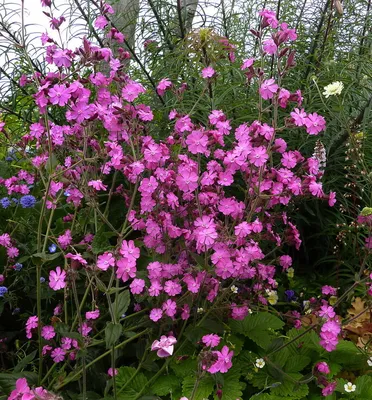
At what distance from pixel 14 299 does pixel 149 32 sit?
5.20 feet

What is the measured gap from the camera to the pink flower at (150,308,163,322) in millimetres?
1688

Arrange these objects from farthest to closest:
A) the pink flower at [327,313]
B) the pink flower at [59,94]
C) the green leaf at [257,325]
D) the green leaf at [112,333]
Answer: the green leaf at [257,325]
the pink flower at [327,313]
the pink flower at [59,94]
the green leaf at [112,333]

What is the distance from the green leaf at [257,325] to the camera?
196 centimetres

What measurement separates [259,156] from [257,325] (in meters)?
0.71

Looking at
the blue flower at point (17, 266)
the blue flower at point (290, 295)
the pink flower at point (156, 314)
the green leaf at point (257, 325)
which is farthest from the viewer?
the blue flower at point (290, 295)

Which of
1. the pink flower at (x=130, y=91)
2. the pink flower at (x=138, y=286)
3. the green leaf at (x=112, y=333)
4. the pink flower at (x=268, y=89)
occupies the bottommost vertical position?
the green leaf at (x=112, y=333)

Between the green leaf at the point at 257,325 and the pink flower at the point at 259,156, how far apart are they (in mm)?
677

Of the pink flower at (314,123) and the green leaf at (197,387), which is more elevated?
the pink flower at (314,123)

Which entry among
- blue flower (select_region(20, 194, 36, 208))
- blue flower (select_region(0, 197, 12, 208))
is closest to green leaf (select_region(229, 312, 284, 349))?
blue flower (select_region(20, 194, 36, 208))

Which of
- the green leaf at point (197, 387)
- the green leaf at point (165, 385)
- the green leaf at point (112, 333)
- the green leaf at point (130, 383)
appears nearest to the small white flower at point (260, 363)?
the green leaf at point (197, 387)

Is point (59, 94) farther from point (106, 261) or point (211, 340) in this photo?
point (211, 340)

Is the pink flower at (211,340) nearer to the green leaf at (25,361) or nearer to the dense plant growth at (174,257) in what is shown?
the dense plant growth at (174,257)

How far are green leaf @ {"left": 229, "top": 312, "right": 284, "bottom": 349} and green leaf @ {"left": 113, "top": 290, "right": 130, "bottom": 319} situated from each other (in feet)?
1.83

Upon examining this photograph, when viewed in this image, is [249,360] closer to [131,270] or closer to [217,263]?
[217,263]
